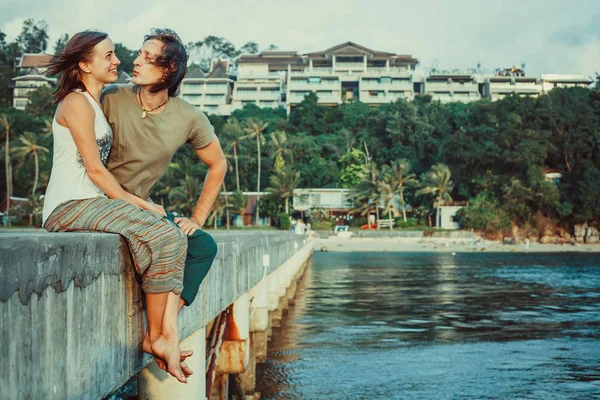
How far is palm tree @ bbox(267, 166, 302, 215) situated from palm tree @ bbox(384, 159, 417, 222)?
968cm

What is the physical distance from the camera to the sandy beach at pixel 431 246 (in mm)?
75688

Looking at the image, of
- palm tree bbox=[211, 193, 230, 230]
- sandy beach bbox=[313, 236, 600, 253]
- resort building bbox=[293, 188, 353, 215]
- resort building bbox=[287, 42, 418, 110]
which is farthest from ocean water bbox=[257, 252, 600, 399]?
resort building bbox=[287, 42, 418, 110]

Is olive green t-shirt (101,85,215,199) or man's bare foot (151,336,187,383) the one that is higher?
olive green t-shirt (101,85,215,199)

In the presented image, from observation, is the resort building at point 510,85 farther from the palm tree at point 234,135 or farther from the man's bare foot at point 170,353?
the man's bare foot at point 170,353

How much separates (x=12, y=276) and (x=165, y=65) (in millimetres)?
2351

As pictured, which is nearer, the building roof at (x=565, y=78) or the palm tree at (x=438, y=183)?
the palm tree at (x=438, y=183)

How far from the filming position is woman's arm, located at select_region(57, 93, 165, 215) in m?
3.86

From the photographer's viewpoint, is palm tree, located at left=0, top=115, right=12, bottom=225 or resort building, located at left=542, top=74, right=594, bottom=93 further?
resort building, located at left=542, top=74, right=594, bottom=93

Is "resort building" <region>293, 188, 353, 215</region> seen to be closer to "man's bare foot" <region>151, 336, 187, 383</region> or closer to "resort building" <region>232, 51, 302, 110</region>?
"resort building" <region>232, 51, 302, 110</region>

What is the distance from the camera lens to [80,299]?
2.85 m

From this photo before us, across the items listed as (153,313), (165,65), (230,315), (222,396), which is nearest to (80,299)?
(153,313)

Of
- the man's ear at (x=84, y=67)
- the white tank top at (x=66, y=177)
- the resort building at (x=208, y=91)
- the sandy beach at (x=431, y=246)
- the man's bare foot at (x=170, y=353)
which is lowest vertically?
the sandy beach at (x=431, y=246)

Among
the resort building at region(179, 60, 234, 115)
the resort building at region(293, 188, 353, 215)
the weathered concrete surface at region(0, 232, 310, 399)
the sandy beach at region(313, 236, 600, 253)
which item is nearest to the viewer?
the weathered concrete surface at region(0, 232, 310, 399)

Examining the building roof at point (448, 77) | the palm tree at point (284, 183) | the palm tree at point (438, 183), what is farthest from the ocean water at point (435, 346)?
the building roof at point (448, 77)
